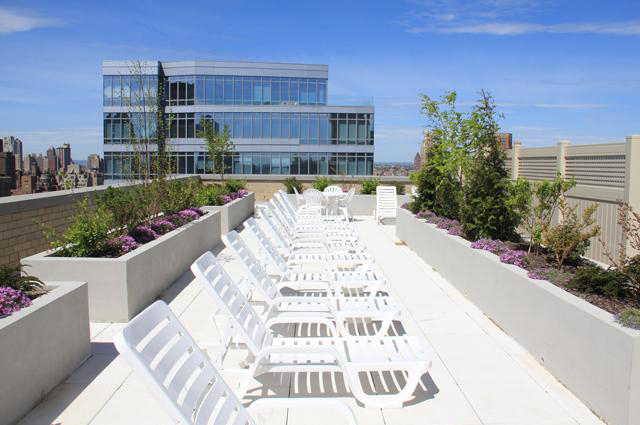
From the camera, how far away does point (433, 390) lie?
4.49m

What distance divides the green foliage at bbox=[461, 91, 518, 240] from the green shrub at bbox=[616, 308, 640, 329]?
3842 millimetres

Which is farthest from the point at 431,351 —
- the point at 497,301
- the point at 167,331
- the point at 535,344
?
the point at 167,331

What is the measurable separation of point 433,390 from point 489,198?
4.26 metres

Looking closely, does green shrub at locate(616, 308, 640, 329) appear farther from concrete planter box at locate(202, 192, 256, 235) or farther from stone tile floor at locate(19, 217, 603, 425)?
concrete planter box at locate(202, 192, 256, 235)

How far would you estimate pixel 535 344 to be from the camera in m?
5.25

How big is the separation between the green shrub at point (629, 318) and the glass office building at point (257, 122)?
140 ft

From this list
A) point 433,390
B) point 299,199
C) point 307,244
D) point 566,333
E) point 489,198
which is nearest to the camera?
point 433,390

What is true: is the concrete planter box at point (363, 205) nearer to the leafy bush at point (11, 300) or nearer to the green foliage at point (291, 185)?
the green foliage at point (291, 185)

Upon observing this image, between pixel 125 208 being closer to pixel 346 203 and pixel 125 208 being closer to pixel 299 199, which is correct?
pixel 346 203

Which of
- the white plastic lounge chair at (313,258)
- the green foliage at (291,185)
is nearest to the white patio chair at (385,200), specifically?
the green foliage at (291,185)

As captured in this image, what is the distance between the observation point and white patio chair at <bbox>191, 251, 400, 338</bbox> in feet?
16.0

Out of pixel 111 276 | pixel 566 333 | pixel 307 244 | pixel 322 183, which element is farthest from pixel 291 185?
pixel 566 333

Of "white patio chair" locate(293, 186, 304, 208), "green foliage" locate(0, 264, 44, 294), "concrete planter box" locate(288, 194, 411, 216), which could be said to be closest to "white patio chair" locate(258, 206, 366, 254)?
"green foliage" locate(0, 264, 44, 294)

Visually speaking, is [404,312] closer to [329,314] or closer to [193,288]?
[329,314]
